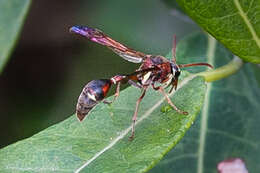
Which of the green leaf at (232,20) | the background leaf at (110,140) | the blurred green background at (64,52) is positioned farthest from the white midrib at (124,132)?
the blurred green background at (64,52)

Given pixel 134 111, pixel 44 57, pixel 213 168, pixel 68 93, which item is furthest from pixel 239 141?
pixel 44 57

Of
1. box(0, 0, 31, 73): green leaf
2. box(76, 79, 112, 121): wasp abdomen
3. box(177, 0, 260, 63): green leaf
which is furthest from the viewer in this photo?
box(0, 0, 31, 73): green leaf

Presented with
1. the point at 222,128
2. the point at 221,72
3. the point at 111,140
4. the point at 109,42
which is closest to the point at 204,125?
the point at 222,128

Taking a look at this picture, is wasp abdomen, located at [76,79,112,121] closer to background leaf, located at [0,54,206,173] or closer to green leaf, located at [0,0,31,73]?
background leaf, located at [0,54,206,173]

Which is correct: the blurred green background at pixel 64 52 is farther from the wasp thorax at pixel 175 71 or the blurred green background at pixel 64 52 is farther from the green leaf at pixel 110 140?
the green leaf at pixel 110 140

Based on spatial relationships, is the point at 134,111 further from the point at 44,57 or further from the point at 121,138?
the point at 44,57

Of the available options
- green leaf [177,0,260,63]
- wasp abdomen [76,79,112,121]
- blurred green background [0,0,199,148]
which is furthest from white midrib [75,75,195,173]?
blurred green background [0,0,199,148]
